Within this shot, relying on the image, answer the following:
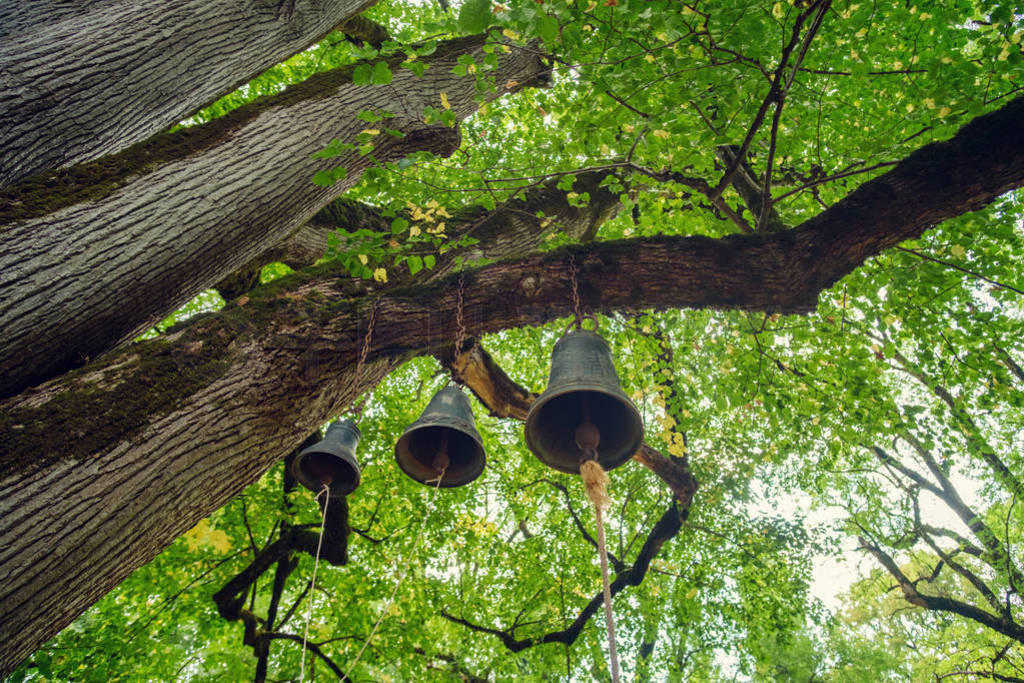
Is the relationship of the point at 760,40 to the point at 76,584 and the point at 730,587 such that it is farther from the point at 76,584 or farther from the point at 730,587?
the point at 730,587

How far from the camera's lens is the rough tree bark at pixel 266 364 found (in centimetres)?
181

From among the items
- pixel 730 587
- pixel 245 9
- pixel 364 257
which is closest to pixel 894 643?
pixel 730 587

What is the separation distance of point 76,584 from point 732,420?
9.33 meters

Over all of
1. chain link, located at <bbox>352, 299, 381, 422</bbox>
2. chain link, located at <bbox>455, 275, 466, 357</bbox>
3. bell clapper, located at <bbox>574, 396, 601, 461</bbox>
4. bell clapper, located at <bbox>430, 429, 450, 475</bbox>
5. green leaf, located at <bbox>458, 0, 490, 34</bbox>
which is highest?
green leaf, located at <bbox>458, 0, 490, 34</bbox>

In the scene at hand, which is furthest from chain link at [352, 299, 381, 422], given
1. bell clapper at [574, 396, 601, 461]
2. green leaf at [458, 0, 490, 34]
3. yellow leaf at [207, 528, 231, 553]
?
yellow leaf at [207, 528, 231, 553]

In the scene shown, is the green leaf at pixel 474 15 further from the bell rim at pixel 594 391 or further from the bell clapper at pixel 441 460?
the bell clapper at pixel 441 460

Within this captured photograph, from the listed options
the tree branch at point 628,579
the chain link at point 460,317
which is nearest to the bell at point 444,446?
the chain link at point 460,317

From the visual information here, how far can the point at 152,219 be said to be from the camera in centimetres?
257

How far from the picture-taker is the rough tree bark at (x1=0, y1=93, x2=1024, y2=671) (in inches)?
71.4

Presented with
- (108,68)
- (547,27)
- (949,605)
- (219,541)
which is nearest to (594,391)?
(547,27)

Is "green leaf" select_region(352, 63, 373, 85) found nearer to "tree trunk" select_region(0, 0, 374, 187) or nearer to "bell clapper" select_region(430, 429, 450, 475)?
"tree trunk" select_region(0, 0, 374, 187)

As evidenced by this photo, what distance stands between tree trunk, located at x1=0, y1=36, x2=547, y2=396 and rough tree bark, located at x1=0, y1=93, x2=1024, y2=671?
24cm

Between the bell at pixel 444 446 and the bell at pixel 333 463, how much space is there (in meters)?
0.56

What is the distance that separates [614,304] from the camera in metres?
3.15
